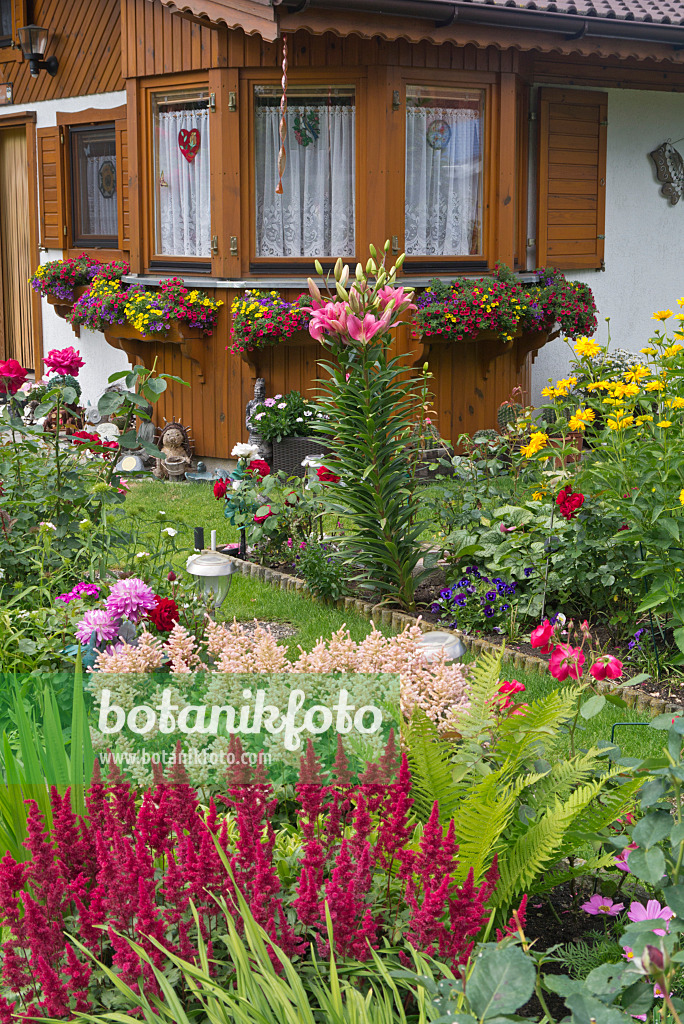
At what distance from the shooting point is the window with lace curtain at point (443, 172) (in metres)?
9.16

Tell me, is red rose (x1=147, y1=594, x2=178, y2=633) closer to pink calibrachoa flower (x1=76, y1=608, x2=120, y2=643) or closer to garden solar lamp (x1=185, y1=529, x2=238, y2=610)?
pink calibrachoa flower (x1=76, y1=608, x2=120, y2=643)

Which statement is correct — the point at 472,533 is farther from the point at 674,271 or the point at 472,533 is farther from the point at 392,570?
the point at 674,271

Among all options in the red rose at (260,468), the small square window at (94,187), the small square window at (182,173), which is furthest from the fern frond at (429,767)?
the small square window at (94,187)

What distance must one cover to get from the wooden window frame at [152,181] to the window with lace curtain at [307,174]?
349 mm

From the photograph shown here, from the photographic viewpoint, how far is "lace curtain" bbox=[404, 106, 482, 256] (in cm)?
921

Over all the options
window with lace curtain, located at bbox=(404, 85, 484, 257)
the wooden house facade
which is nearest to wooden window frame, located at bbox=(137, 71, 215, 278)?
the wooden house facade

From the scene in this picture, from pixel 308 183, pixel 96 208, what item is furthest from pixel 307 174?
pixel 96 208

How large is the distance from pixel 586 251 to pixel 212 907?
9.50 m

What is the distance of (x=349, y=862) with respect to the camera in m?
1.96

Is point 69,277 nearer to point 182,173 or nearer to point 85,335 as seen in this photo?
point 85,335

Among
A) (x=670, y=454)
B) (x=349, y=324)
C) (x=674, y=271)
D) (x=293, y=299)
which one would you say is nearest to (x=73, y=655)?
(x=349, y=324)

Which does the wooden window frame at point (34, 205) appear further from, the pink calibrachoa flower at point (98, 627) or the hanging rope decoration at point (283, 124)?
the pink calibrachoa flower at point (98, 627)

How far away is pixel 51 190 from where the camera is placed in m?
11.8

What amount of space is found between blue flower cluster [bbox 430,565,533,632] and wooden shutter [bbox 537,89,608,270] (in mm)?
5525
